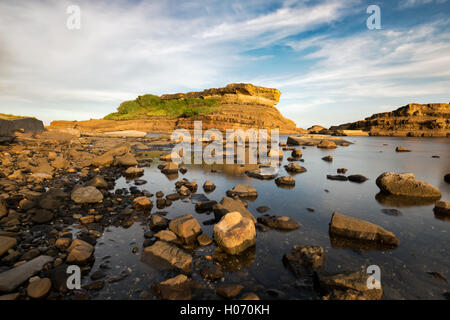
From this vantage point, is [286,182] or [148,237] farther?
[286,182]

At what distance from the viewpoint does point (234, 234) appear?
5.41m

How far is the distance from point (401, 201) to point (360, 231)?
5.75 meters

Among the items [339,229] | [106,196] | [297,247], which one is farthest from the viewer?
[106,196]

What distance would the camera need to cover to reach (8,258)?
15.1 ft

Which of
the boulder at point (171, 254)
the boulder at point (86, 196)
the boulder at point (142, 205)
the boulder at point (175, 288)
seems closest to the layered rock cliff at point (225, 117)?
the boulder at point (142, 205)

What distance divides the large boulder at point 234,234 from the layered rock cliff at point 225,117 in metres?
55.2

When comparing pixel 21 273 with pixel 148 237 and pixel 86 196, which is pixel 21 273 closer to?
pixel 148 237

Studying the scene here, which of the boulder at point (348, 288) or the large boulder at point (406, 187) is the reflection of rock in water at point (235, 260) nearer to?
the boulder at point (348, 288)

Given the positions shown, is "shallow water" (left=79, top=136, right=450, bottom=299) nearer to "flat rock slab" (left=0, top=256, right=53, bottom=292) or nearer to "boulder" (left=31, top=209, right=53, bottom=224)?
"flat rock slab" (left=0, top=256, right=53, bottom=292)

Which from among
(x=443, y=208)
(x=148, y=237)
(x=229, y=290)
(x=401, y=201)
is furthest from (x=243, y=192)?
(x=443, y=208)

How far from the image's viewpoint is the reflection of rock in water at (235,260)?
4.86 metres

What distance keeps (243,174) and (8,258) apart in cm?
1240

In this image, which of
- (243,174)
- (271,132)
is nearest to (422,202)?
(243,174)
